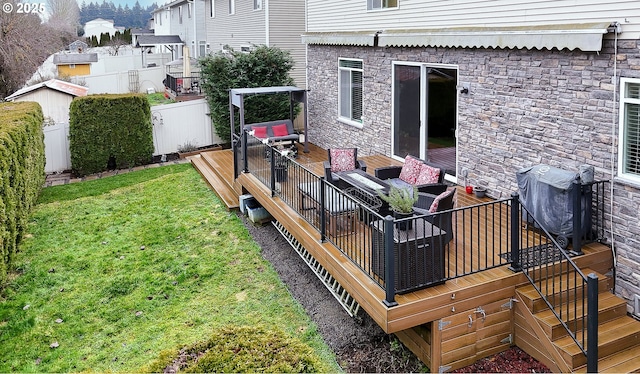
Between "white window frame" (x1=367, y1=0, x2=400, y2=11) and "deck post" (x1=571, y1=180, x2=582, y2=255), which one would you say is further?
"white window frame" (x1=367, y1=0, x2=400, y2=11)

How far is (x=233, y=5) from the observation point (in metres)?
23.4

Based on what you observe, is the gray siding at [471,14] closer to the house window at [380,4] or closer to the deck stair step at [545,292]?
the house window at [380,4]

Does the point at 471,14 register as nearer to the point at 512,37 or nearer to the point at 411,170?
the point at 512,37

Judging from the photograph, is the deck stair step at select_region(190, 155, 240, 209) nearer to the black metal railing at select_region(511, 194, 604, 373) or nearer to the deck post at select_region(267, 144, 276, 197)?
the deck post at select_region(267, 144, 276, 197)

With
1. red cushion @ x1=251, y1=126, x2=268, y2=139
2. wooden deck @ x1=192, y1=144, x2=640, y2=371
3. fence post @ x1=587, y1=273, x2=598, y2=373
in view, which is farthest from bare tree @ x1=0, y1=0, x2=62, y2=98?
fence post @ x1=587, y1=273, x2=598, y2=373

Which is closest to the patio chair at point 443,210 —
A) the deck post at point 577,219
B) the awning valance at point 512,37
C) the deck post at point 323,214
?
the deck post at point 323,214

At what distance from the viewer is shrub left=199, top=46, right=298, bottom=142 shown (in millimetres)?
15828

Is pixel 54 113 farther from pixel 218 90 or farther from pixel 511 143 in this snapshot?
pixel 511 143

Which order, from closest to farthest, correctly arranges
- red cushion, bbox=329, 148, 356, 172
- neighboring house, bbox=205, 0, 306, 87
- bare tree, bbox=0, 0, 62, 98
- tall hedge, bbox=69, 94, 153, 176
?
red cushion, bbox=329, 148, 356, 172 → tall hedge, bbox=69, 94, 153, 176 → neighboring house, bbox=205, 0, 306, 87 → bare tree, bbox=0, 0, 62, 98

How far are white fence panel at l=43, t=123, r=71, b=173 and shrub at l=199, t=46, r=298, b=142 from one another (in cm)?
437

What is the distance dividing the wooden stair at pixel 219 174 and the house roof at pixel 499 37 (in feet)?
14.2

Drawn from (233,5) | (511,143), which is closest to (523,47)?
(511,143)

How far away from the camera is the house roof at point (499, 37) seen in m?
6.37

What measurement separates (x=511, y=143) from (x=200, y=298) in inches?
203
